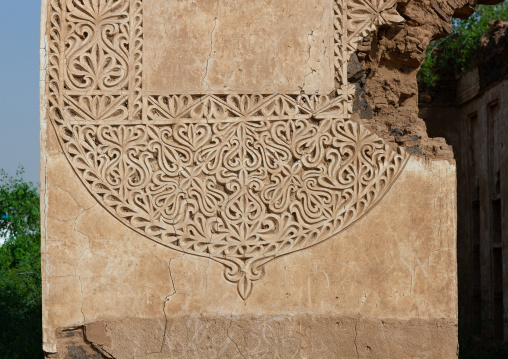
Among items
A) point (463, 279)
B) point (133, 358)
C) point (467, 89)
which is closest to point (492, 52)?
point (467, 89)

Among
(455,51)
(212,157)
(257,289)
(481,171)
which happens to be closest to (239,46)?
(212,157)

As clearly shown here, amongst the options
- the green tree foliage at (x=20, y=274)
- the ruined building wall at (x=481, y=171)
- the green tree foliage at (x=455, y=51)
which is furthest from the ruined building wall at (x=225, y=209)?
the green tree foliage at (x=455, y=51)

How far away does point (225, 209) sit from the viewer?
148 inches

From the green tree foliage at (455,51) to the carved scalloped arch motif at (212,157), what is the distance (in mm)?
5180

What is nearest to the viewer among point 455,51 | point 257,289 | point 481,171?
point 257,289

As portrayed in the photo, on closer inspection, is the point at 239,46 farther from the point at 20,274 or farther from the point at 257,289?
the point at 20,274

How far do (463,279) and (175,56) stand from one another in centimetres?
569

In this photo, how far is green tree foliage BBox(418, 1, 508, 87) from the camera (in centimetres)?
852

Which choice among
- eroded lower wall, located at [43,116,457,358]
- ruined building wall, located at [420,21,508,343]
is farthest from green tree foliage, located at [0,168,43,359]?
ruined building wall, located at [420,21,508,343]

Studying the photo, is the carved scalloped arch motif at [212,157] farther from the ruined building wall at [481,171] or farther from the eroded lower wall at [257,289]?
the ruined building wall at [481,171]

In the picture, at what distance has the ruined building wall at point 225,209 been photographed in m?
3.73

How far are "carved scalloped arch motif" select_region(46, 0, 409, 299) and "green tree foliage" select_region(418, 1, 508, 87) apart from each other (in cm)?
518

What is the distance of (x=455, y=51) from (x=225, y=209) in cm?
596

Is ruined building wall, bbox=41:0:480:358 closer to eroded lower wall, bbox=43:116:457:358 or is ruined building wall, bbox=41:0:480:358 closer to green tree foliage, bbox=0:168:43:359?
eroded lower wall, bbox=43:116:457:358
